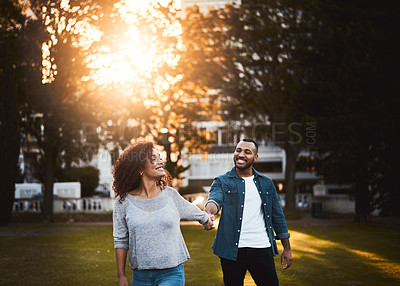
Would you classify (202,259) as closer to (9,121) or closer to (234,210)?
(234,210)

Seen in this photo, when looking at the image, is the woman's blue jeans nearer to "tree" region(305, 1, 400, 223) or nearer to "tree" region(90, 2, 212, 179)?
"tree" region(305, 1, 400, 223)

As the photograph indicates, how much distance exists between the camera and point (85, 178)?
4412 centimetres

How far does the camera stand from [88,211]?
33.1 m

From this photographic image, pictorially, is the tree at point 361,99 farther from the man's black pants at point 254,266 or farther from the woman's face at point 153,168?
the woman's face at point 153,168

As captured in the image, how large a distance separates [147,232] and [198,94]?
26.3m

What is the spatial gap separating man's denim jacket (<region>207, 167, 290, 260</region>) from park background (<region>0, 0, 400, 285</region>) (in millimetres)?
8608

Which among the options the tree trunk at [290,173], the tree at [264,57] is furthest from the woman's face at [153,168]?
the tree trunk at [290,173]

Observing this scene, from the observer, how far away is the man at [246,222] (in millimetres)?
5680

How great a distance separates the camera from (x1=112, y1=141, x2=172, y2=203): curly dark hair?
4598 millimetres

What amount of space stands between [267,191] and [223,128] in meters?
26.6

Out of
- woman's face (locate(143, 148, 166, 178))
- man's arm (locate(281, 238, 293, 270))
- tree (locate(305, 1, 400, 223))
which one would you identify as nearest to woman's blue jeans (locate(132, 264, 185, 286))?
woman's face (locate(143, 148, 166, 178))

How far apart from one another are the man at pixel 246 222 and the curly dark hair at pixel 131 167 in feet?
3.98

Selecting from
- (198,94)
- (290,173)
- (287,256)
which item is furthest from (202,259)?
(198,94)

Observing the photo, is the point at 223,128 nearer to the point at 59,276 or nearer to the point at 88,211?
the point at 88,211
